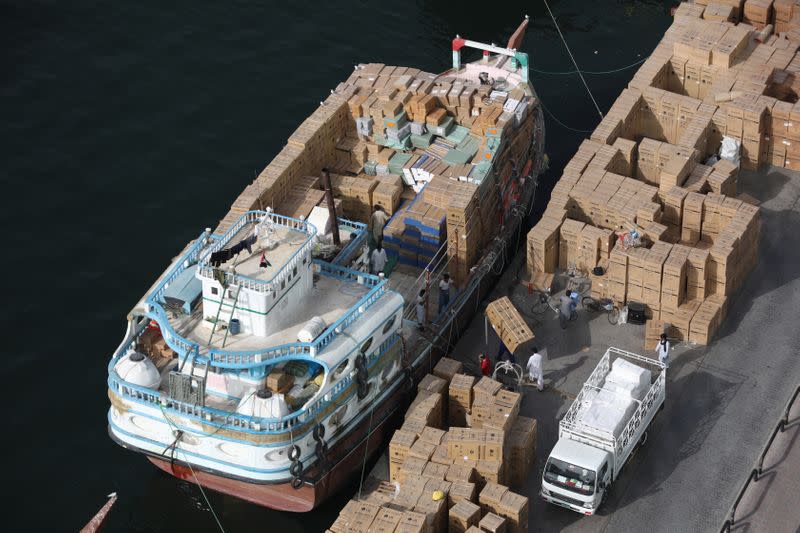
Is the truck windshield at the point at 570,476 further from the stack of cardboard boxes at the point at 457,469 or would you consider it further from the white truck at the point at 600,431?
the stack of cardboard boxes at the point at 457,469

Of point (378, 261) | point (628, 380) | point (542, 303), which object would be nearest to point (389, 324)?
point (378, 261)

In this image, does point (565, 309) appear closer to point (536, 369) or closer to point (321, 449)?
point (536, 369)

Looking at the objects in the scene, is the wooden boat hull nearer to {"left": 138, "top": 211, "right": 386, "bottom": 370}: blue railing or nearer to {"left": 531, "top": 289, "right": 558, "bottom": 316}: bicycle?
{"left": 138, "top": 211, "right": 386, "bottom": 370}: blue railing

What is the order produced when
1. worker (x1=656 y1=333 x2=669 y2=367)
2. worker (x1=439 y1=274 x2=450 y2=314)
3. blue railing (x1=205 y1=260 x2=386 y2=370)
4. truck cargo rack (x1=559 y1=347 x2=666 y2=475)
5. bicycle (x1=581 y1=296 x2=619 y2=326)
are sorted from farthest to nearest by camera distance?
worker (x1=439 y1=274 x2=450 y2=314)
bicycle (x1=581 y1=296 x2=619 y2=326)
worker (x1=656 y1=333 x2=669 y2=367)
blue railing (x1=205 y1=260 x2=386 y2=370)
truck cargo rack (x1=559 y1=347 x2=666 y2=475)

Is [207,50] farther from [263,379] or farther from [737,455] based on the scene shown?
[737,455]

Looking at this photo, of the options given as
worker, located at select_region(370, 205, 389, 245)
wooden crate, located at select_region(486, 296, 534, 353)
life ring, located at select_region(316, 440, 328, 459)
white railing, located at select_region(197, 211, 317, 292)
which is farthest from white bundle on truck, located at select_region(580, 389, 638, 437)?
worker, located at select_region(370, 205, 389, 245)
